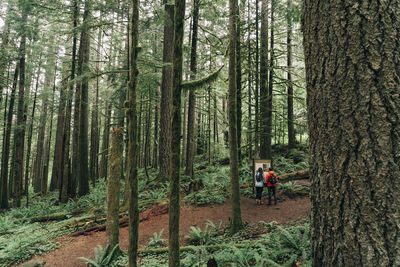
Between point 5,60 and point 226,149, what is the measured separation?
688 inches

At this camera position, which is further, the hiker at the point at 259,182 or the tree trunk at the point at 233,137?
the hiker at the point at 259,182

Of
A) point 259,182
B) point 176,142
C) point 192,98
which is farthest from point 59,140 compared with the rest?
point 176,142

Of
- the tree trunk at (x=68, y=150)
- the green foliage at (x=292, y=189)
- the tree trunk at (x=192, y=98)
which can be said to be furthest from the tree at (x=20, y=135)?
the green foliage at (x=292, y=189)

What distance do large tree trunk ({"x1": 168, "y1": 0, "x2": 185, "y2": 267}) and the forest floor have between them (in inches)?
177

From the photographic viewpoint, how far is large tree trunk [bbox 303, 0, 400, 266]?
196cm

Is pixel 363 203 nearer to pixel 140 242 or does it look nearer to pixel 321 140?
pixel 321 140

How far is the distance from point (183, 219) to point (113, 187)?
146 inches

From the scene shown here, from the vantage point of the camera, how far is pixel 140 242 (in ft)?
22.6

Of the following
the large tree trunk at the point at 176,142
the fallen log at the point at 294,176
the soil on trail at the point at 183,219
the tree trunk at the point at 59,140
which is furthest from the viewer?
the tree trunk at the point at 59,140

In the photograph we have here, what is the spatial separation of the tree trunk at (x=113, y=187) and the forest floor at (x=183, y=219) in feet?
4.43

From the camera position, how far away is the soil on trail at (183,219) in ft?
20.9

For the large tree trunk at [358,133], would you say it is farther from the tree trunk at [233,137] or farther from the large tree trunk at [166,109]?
the large tree trunk at [166,109]

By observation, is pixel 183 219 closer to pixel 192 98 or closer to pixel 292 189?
pixel 292 189

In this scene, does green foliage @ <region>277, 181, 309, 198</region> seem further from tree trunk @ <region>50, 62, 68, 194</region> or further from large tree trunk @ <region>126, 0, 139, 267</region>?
tree trunk @ <region>50, 62, 68, 194</region>
